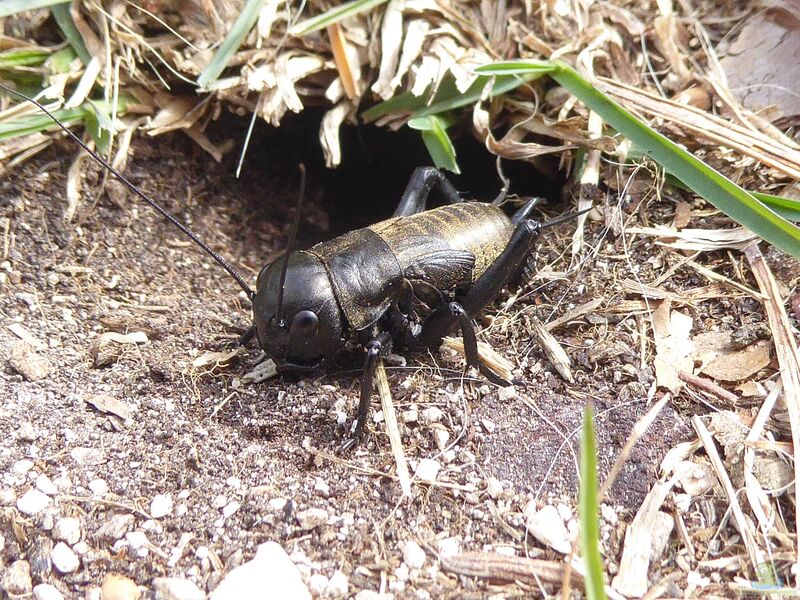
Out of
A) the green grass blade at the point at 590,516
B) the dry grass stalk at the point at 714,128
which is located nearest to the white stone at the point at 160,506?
the green grass blade at the point at 590,516

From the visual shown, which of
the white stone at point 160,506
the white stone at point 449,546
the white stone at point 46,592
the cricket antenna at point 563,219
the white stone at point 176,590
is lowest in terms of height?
the white stone at point 46,592

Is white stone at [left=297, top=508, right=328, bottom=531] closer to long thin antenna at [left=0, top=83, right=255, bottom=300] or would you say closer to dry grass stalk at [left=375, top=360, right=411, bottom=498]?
dry grass stalk at [left=375, top=360, right=411, bottom=498]

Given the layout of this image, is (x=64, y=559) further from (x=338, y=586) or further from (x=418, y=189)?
(x=418, y=189)

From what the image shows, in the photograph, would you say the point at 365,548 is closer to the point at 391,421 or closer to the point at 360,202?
the point at 391,421

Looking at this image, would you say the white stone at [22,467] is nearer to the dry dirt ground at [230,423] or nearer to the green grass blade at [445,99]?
the dry dirt ground at [230,423]

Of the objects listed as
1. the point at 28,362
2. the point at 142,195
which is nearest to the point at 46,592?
the point at 28,362

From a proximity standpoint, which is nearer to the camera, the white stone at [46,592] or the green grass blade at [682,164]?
the white stone at [46,592]
